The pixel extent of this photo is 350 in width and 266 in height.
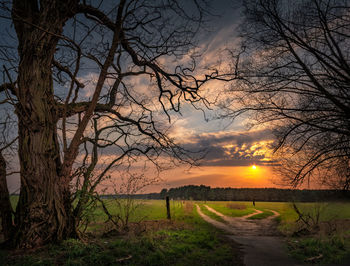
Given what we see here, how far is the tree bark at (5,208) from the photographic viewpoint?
19.4 feet

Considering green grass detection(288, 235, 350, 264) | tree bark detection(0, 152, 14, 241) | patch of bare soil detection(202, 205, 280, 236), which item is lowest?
patch of bare soil detection(202, 205, 280, 236)

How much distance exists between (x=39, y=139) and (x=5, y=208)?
212 centimetres

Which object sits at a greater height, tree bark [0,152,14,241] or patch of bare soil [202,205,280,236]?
tree bark [0,152,14,241]

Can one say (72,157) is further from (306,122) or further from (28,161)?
(306,122)

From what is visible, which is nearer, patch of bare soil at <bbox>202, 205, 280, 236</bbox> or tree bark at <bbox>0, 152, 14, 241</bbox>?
tree bark at <bbox>0, 152, 14, 241</bbox>

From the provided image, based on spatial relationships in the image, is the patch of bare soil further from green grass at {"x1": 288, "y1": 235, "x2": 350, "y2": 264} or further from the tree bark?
the tree bark

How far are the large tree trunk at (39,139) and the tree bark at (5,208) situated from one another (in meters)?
0.31

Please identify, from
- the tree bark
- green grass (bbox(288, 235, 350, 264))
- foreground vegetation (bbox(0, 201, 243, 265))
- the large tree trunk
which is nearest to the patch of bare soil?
green grass (bbox(288, 235, 350, 264))

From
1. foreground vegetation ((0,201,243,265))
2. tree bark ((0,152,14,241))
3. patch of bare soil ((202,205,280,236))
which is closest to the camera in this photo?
foreground vegetation ((0,201,243,265))

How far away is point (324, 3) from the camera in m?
8.57

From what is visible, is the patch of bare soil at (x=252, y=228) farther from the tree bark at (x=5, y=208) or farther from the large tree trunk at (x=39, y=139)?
the tree bark at (x=5, y=208)

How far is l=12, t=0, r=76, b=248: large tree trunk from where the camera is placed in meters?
5.73

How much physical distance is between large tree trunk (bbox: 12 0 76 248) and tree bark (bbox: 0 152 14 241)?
1.02ft

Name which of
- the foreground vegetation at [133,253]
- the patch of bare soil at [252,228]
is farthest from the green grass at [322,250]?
the patch of bare soil at [252,228]
